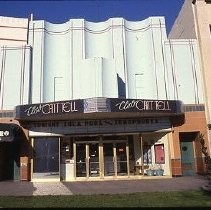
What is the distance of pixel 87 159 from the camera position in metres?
23.9

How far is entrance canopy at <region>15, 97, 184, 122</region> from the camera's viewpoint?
21328mm

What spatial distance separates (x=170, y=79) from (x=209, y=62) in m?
2.92

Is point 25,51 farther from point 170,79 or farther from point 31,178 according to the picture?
point 170,79

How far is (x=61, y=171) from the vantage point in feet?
78.3

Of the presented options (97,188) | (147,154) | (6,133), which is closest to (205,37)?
(147,154)

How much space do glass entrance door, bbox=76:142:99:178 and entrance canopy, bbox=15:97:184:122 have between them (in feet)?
6.86

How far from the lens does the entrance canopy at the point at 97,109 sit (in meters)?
21.3

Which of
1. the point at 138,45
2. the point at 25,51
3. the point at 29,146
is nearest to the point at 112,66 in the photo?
the point at 138,45

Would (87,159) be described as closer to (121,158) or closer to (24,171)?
(121,158)

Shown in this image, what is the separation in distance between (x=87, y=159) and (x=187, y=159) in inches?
275

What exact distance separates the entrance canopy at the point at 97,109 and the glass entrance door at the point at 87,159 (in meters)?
2.09

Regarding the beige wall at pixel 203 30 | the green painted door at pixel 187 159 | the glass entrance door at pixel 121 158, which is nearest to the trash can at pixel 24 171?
the glass entrance door at pixel 121 158

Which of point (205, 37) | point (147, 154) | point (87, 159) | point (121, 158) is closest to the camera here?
point (87, 159)

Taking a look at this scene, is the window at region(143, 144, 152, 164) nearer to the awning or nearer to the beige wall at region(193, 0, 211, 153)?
the beige wall at region(193, 0, 211, 153)
